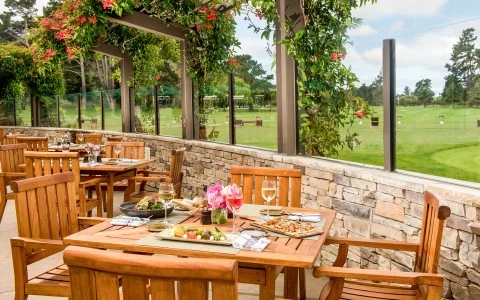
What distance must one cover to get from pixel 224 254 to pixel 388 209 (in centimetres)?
187

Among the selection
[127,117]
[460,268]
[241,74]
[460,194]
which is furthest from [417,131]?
[127,117]

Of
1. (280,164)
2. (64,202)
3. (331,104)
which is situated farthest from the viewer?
(280,164)

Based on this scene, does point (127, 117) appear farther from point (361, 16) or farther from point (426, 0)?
point (426, 0)

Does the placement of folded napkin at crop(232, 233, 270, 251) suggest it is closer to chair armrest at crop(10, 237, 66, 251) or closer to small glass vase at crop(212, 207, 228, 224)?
small glass vase at crop(212, 207, 228, 224)

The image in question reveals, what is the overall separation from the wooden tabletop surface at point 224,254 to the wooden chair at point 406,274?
11 cm

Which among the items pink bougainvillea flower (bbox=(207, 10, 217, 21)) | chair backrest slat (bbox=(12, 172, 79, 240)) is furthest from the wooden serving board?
pink bougainvillea flower (bbox=(207, 10, 217, 21))

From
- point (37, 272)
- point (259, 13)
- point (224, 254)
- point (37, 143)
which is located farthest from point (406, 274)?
point (37, 143)

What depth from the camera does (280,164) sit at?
5.32 metres

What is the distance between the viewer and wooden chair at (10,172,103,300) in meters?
2.85

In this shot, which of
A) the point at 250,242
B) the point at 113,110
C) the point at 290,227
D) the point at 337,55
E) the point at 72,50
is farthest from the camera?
the point at 113,110

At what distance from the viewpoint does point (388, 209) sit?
12.5 ft

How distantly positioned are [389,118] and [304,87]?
121cm

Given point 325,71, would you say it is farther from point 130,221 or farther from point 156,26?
point 156,26

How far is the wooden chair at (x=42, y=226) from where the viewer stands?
9.36 feet
